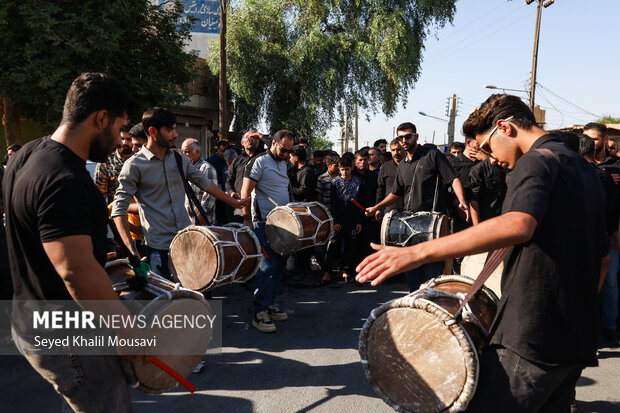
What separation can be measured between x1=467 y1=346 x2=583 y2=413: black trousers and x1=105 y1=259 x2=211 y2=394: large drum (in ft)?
4.54

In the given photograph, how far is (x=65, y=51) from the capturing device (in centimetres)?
1246

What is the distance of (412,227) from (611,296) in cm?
228

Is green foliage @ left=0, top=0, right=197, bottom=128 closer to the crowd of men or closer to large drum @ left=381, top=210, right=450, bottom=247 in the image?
large drum @ left=381, top=210, right=450, bottom=247

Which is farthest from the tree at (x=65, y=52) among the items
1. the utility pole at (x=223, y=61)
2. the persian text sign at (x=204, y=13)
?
the persian text sign at (x=204, y=13)

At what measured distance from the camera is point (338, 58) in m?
17.6

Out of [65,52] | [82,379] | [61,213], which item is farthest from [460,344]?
[65,52]

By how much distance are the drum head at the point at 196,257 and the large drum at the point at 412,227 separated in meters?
1.85

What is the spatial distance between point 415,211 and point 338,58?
14.4 m

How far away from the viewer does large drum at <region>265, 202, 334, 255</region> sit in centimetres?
455

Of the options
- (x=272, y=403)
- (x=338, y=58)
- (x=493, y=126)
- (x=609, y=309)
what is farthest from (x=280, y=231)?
(x=338, y=58)

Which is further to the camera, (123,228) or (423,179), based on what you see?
(423,179)

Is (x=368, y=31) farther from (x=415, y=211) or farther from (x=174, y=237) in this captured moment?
(x=174, y=237)

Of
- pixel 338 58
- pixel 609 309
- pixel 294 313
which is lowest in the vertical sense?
pixel 294 313

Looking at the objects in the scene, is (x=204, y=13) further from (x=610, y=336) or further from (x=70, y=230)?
(x=70, y=230)
